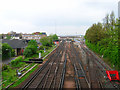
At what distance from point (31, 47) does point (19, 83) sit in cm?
1200

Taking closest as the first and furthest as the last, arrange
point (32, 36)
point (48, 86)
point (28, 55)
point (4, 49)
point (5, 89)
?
point (5, 89) → point (48, 86) → point (4, 49) → point (28, 55) → point (32, 36)

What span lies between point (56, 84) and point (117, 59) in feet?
22.5

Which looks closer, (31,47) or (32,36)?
(31,47)

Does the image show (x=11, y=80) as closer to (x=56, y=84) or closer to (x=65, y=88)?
(x=56, y=84)

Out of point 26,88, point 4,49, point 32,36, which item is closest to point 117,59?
point 26,88

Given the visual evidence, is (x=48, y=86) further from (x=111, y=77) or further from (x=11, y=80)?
(x=111, y=77)

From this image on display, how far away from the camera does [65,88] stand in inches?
318

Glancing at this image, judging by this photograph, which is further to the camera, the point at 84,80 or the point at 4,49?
the point at 4,49

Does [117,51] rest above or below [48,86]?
above

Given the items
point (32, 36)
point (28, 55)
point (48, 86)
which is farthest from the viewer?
point (32, 36)

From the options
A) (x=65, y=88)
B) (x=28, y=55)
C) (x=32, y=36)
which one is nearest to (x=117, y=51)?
(x=65, y=88)

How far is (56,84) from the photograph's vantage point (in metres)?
8.70

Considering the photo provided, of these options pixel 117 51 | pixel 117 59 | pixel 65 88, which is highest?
pixel 117 51

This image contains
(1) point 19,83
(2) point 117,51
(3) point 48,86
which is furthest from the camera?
(2) point 117,51
